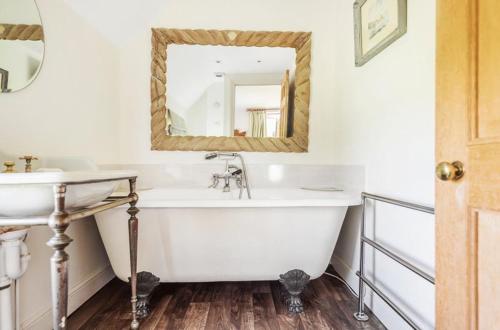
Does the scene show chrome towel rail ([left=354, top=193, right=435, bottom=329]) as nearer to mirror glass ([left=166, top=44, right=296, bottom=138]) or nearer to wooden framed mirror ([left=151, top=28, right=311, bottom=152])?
wooden framed mirror ([left=151, top=28, right=311, bottom=152])

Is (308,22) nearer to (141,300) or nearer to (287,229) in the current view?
(287,229)

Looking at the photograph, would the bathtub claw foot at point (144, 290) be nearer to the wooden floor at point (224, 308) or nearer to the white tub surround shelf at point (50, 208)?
the wooden floor at point (224, 308)

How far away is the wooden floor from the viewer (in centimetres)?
133

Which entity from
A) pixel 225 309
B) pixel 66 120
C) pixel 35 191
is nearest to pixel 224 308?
pixel 225 309

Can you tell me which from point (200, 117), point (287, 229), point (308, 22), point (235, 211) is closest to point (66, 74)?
point (200, 117)

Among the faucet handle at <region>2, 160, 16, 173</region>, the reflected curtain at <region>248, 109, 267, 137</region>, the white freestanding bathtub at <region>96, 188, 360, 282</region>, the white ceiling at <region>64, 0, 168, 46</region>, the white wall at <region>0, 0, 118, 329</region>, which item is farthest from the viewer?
the reflected curtain at <region>248, 109, 267, 137</region>

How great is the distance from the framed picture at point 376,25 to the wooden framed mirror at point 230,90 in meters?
0.52

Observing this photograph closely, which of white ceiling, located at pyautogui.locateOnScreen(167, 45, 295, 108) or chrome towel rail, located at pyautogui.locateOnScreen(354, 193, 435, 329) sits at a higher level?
white ceiling, located at pyautogui.locateOnScreen(167, 45, 295, 108)

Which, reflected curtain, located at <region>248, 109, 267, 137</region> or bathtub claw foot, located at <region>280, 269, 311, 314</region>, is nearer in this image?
bathtub claw foot, located at <region>280, 269, 311, 314</region>

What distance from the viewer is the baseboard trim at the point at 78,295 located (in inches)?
47.1

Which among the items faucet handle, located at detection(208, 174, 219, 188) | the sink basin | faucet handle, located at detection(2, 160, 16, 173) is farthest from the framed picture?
faucet handle, located at detection(2, 160, 16, 173)

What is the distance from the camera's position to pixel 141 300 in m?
1.43

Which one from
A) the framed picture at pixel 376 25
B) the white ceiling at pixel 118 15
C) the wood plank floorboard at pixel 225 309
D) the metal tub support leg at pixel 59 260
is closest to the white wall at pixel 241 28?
the white ceiling at pixel 118 15

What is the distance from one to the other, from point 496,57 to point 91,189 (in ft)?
3.98
